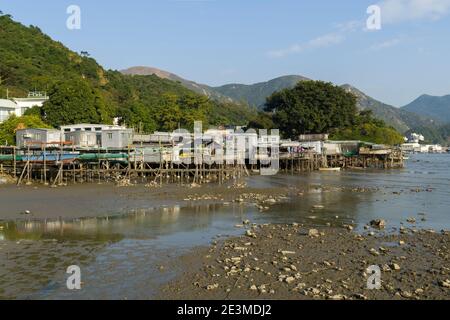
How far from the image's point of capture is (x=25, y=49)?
105m

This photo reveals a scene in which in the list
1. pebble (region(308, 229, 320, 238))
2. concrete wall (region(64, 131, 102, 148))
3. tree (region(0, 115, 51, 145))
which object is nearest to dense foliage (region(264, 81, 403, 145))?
concrete wall (region(64, 131, 102, 148))

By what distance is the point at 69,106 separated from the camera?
6531cm

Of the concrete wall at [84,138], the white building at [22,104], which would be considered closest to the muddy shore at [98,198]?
the concrete wall at [84,138]

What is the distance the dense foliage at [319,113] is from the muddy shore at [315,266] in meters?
68.3

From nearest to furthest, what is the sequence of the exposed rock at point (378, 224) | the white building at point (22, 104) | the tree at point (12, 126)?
the exposed rock at point (378, 224) → the tree at point (12, 126) → the white building at point (22, 104)

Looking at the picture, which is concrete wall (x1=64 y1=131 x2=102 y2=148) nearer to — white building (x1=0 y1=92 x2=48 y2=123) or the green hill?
the green hill

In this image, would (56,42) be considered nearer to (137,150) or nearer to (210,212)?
(137,150)

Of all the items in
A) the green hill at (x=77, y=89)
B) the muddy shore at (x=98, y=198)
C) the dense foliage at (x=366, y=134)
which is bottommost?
the muddy shore at (x=98, y=198)

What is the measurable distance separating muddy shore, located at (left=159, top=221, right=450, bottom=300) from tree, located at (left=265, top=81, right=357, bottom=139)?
6804cm

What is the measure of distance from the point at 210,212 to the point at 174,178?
21.1m

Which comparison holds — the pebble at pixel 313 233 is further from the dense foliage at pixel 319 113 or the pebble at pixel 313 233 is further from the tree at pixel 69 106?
the dense foliage at pixel 319 113

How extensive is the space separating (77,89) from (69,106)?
2900 millimetres

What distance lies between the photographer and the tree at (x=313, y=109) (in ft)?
284
